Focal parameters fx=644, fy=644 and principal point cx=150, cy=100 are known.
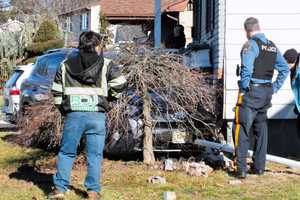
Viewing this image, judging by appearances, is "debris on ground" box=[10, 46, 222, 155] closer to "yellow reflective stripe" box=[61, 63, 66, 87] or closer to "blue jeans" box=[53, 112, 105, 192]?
"blue jeans" box=[53, 112, 105, 192]

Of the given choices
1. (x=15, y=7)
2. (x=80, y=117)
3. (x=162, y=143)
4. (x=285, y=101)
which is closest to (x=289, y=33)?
(x=285, y=101)

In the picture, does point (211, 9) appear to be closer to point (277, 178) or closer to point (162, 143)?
point (162, 143)

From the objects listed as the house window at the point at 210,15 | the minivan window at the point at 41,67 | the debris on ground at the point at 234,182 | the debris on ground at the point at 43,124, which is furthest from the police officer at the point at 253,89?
the minivan window at the point at 41,67

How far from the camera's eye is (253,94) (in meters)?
7.90

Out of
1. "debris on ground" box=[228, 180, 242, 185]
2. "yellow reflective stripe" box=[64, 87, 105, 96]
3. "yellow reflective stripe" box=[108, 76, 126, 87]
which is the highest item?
"yellow reflective stripe" box=[108, 76, 126, 87]

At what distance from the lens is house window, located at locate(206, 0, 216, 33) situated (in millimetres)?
11672

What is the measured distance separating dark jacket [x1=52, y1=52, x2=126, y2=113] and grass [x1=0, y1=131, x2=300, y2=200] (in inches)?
39.8

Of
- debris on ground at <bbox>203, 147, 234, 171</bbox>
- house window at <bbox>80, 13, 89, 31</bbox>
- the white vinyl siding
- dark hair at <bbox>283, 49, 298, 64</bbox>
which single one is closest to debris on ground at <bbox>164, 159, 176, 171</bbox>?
debris on ground at <bbox>203, 147, 234, 171</bbox>

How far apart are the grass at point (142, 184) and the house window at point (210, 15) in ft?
12.2

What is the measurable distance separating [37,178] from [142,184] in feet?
4.66

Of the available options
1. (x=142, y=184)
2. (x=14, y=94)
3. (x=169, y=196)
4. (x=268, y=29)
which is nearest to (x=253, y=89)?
(x=142, y=184)

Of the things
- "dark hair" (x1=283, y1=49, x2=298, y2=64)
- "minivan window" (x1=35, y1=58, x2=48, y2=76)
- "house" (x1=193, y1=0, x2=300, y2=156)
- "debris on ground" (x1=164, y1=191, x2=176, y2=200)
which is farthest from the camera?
"minivan window" (x1=35, y1=58, x2=48, y2=76)

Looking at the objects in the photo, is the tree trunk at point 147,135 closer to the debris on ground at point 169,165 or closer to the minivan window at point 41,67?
the debris on ground at point 169,165

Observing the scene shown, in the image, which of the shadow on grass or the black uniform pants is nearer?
the shadow on grass
